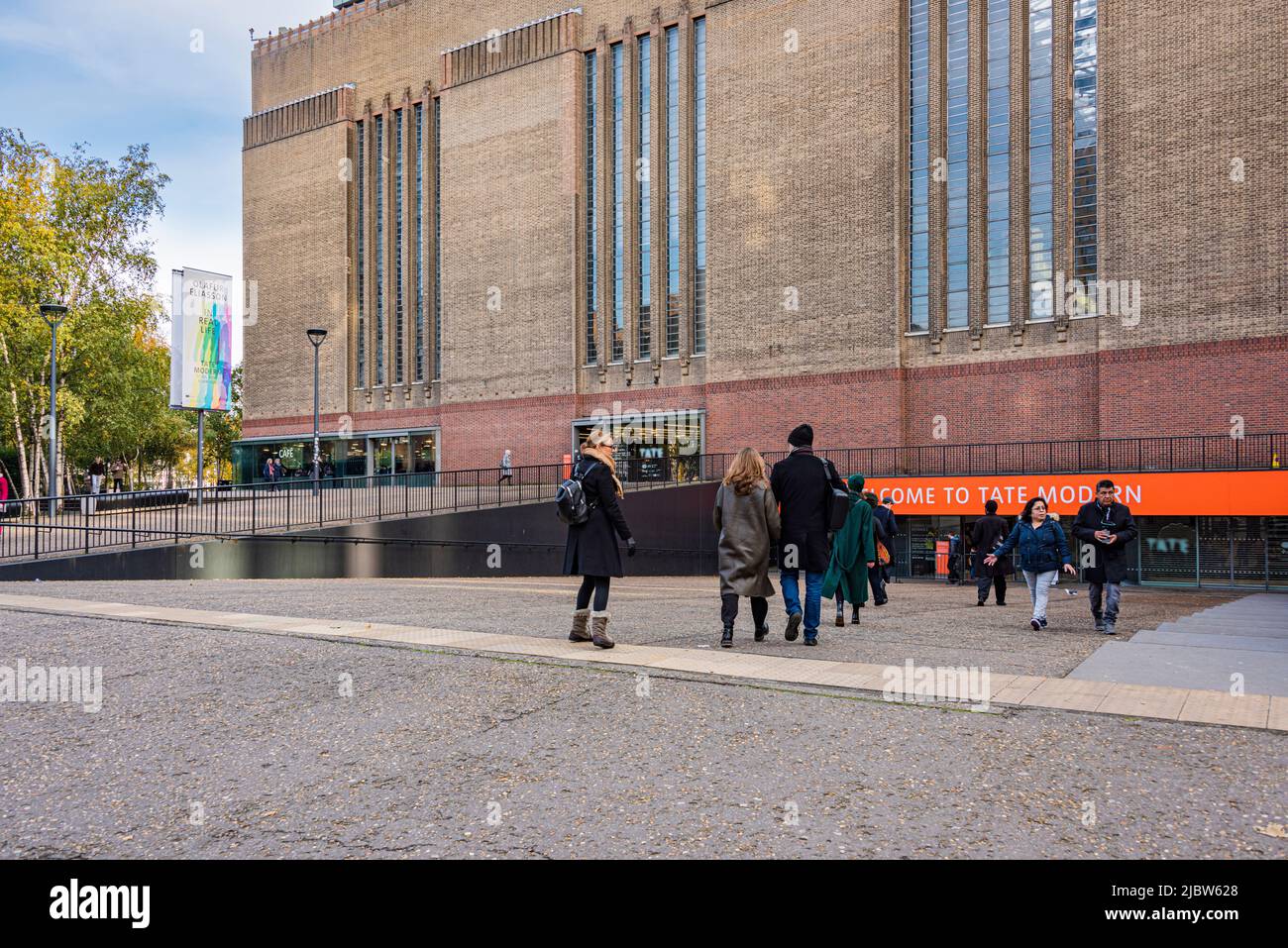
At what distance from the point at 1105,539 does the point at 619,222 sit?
91.7 ft

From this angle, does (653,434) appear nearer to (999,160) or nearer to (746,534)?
(999,160)

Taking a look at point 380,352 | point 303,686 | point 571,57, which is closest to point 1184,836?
point 303,686

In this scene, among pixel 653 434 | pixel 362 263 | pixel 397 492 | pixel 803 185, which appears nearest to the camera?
pixel 397 492

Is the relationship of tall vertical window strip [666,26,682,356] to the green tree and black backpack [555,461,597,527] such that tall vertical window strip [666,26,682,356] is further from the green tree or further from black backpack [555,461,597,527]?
black backpack [555,461,597,527]

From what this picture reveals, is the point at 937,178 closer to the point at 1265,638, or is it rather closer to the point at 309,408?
the point at 1265,638

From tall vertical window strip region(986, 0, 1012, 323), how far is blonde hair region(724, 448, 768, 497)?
879 inches

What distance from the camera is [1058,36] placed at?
27.1m

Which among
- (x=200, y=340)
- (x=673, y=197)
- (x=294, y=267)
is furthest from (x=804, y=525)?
(x=294, y=267)

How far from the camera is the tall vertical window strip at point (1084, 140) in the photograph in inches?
1049

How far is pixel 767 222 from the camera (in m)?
31.3

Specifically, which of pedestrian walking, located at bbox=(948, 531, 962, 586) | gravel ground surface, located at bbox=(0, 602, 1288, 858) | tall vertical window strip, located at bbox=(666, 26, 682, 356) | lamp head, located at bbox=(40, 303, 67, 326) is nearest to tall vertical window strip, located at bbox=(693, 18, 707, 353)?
tall vertical window strip, located at bbox=(666, 26, 682, 356)

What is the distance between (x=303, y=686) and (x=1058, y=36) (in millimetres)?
29448

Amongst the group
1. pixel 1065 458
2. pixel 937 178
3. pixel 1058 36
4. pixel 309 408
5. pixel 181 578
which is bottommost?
pixel 181 578
